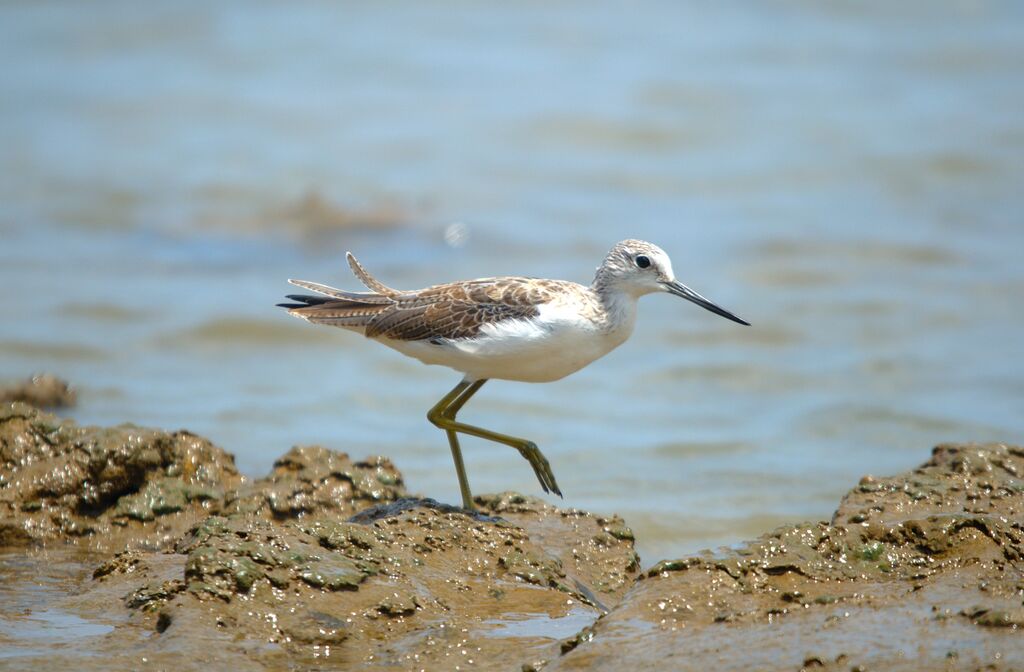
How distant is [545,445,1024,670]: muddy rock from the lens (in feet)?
14.1

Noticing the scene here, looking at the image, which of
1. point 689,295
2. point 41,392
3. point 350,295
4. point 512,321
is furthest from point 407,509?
point 41,392

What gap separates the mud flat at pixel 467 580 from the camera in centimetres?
459

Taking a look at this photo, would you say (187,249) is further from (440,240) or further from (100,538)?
(100,538)

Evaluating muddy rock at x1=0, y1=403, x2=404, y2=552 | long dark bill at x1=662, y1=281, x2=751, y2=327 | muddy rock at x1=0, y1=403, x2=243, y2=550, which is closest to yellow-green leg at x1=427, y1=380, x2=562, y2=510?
muddy rock at x1=0, y1=403, x2=404, y2=552

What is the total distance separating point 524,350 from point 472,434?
86 centimetres

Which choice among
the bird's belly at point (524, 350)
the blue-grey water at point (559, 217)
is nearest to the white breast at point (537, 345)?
the bird's belly at point (524, 350)

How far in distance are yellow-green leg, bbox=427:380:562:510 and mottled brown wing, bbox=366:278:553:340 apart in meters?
0.43

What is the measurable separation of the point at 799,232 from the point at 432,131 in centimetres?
676

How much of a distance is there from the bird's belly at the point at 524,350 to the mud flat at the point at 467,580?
74 cm

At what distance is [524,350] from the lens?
7.12 meters

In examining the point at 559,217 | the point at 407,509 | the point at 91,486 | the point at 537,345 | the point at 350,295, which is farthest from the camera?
the point at 559,217

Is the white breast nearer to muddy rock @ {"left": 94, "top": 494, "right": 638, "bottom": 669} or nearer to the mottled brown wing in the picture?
the mottled brown wing

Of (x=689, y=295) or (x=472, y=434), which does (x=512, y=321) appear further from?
(x=689, y=295)

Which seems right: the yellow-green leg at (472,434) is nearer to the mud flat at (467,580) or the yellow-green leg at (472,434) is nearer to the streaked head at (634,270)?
the mud flat at (467,580)
